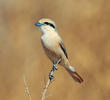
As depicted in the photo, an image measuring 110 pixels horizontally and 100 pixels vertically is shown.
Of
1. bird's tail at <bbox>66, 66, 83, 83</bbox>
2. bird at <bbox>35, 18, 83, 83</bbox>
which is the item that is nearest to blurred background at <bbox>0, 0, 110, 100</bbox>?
bird's tail at <bbox>66, 66, 83, 83</bbox>

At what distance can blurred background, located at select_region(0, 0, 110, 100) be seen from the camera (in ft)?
23.1

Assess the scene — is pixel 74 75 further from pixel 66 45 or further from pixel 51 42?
pixel 66 45

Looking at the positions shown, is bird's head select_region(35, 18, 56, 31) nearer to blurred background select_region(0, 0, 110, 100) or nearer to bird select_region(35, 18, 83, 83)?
bird select_region(35, 18, 83, 83)

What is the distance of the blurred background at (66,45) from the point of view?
7.03 meters

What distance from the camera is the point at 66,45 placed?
7.36 m

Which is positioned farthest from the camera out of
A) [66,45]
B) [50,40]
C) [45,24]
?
[66,45]

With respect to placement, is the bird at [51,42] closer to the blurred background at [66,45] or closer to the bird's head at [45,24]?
the bird's head at [45,24]

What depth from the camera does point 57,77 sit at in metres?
7.16

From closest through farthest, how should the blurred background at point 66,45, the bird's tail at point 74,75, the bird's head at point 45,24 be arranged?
the bird's head at point 45,24
the bird's tail at point 74,75
the blurred background at point 66,45

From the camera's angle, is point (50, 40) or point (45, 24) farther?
point (45, 24)

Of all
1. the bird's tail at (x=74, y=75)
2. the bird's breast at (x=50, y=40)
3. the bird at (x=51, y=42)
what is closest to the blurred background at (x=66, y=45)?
the bird's tail at (x=74, y=75)

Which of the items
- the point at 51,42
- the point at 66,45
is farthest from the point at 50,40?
the point at 66,45

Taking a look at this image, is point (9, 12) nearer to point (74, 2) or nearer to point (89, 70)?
point (74, 2)

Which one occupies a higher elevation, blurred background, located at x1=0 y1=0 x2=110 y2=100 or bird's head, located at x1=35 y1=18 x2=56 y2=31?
blurred background, located at x1=0 y1=0 x2=110 y2=100
